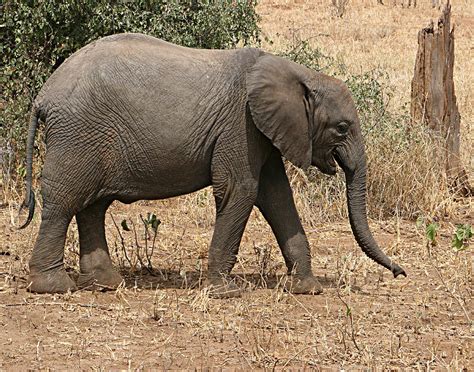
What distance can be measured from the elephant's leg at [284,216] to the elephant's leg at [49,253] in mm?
1431

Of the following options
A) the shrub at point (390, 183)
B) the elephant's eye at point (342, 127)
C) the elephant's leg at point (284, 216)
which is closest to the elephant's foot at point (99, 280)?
the elephant's leg at point (284, 216)

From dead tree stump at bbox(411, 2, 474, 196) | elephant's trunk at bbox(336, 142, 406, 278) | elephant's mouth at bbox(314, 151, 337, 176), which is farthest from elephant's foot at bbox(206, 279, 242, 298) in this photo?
dead tree stump at bbox(411, 2, 474, 196)

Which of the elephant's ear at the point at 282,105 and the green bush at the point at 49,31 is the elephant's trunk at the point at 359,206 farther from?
the green bush at the point at 49,31

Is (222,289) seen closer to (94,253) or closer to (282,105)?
(94,253)

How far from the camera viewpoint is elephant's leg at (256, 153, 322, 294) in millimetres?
7520

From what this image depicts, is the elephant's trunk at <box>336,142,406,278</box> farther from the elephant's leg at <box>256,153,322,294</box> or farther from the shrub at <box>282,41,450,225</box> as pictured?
the shrub at <box>282,41,450,225</box>

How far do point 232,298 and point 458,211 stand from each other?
13.5 ft

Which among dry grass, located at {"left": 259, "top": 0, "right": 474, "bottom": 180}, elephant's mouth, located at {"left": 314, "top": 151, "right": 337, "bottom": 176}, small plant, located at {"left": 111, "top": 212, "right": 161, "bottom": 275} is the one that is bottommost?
small plant, located at {"left": 111, "top": 212, "right": 161, "bottom": 275}

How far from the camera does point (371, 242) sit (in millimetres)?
7363

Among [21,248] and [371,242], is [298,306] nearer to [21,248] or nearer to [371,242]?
[371,242]

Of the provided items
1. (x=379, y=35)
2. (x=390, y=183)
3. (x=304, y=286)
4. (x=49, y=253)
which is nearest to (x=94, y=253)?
(x=49, y=253)

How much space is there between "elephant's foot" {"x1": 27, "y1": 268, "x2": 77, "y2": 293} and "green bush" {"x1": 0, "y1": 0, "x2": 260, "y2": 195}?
3.15 m

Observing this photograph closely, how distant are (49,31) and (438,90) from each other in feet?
13.5

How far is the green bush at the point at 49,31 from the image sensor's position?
10383mm
